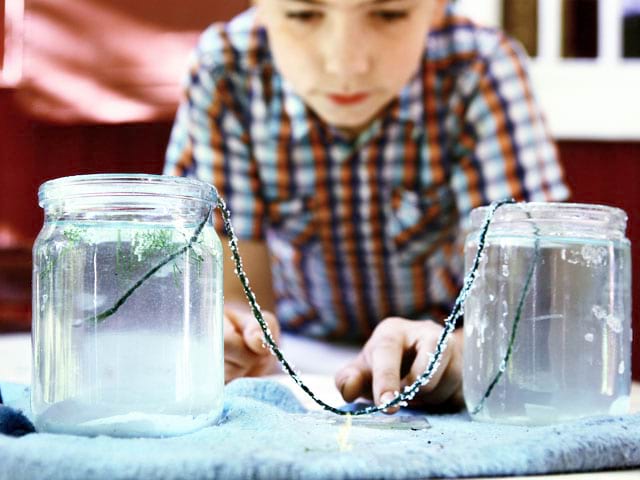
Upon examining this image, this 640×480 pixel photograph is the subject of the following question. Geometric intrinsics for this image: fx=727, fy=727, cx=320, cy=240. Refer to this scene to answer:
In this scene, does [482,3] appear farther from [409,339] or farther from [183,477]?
[183,477]

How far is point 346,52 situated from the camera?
32.9 inches

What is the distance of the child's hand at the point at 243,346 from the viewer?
557mm

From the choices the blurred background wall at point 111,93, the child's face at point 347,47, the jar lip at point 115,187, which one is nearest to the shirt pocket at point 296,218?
the child's face at point 347,47

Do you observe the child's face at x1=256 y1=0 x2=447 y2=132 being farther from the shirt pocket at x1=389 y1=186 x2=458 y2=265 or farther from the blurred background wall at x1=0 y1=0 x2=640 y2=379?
the blurred background wall at x1=0 y1=0 x2=640 y2=379

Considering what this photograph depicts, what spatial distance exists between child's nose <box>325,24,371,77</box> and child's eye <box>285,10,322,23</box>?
Result: 36 mm

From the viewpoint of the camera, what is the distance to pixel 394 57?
2.91 ft

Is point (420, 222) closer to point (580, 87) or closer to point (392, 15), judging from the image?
point (392, 15)

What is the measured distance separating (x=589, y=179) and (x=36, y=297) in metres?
1.48

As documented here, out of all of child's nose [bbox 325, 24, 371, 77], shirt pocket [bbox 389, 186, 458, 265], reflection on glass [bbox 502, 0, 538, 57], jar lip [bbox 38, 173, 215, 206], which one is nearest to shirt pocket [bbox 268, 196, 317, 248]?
shirt pocket [bbox 389, 186, 458, 265]

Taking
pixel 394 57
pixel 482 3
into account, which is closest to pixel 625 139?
pixel 482 3

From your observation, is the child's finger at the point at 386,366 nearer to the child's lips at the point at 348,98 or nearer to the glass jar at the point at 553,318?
the glass jar at the point at 553,318

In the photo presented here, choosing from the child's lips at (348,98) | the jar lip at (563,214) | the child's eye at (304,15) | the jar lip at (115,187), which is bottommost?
the jar lip at (563,214)

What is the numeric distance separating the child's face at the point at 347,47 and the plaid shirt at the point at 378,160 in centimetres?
23

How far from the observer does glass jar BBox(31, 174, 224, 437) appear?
35 centimetres
